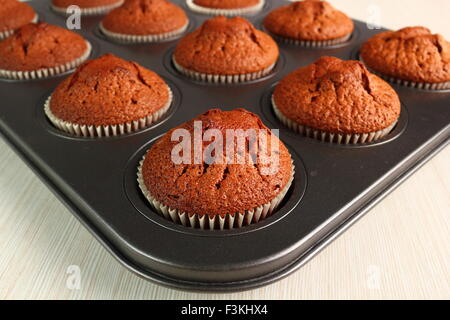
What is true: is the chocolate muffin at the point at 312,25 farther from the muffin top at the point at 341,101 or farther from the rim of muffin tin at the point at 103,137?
the rim of muffin tin at the point at 103,137

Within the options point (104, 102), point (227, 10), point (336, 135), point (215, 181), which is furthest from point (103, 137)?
point (227, 10)

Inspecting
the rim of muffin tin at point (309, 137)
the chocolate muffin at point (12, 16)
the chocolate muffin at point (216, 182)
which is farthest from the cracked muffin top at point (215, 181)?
the chocolate muffin at point (12, 16)

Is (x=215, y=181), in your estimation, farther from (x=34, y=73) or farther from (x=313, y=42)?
(x=313, y=42)

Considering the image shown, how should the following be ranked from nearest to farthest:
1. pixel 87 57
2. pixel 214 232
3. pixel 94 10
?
pixel 214 232, pixel 87 57, pixel 94 10

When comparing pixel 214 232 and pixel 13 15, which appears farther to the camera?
pixel 13 15

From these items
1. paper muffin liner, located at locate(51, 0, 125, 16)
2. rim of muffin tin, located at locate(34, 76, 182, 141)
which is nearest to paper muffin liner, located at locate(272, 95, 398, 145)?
rim of muffin tin, located at locate(34, 76, 182, 141)

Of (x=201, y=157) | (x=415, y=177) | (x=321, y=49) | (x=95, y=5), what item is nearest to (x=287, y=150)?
(x=201, y=157)
